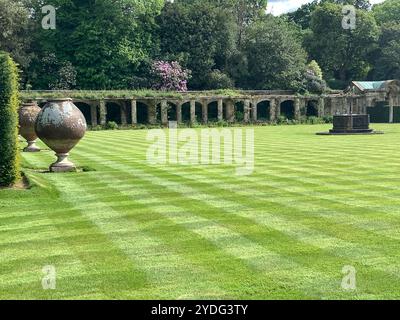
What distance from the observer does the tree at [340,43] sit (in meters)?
76.4

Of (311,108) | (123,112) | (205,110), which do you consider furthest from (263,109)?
(123,112)

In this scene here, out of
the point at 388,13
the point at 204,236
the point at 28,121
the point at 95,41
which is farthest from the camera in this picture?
the point at 388,13

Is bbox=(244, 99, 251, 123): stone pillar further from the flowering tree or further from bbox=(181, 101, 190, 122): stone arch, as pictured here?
the flowering tree

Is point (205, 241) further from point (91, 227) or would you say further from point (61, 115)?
point (61, 115)

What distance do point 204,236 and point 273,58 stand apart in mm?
Answer: 65640

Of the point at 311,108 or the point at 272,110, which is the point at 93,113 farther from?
the point at 311,108

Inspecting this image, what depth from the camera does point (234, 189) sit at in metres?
13.2

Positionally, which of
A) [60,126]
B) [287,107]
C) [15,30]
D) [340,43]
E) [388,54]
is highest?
[15,30]

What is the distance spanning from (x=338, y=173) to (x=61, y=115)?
769 cm

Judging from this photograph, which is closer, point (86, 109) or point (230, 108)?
point (86, 109)

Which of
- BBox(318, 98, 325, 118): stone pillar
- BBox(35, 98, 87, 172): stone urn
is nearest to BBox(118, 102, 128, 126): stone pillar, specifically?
BBox(318, 98, 325, 118): stone pillar

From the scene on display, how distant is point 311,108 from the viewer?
71.8 m

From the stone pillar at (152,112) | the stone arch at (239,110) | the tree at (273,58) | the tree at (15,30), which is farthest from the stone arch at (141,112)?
the tree at (273,58)

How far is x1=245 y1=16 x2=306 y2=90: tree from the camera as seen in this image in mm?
70625
